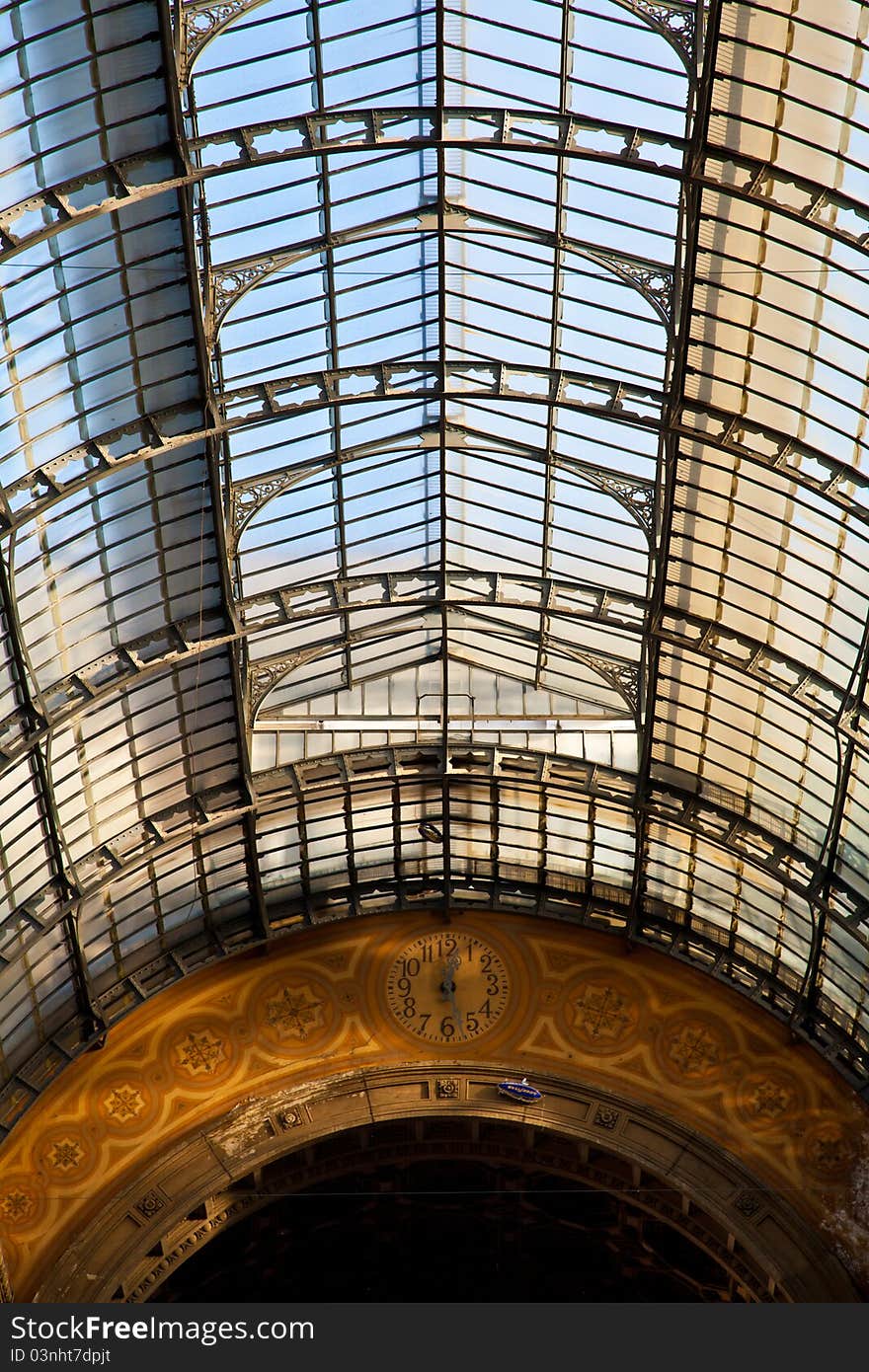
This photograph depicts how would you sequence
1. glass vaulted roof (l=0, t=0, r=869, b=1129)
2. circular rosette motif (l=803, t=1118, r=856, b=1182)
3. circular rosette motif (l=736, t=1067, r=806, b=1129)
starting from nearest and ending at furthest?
glass vaulted roof (l=0, t=0, r=869, b=1129), circular rosette motif (l=803, t=1118, r=856, b=1182), circular rosette motif (l=736, t=1067, r=806, b=1129)

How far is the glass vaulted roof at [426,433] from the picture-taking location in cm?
3550

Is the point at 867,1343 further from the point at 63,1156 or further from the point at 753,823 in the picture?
the point at 63,1156

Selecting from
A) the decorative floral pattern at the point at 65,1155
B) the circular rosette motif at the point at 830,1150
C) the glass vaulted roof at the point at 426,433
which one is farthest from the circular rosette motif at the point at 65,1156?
the circular rosette motif at the point at 830,1150

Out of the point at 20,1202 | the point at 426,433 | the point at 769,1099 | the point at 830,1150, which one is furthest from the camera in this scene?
the point at 769,1099

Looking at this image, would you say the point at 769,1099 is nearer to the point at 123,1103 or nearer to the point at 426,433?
the point at 123,1103

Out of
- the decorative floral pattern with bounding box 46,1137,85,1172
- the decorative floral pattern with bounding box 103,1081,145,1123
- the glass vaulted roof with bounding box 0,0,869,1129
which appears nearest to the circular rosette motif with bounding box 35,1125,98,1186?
the decorative floral pattern with bounding box 46,1137,85,1172

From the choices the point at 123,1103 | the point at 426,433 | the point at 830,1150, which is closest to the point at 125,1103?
the point at 123,1103

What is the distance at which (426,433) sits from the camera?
43.6 m

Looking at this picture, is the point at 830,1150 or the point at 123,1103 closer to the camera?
the point at 830,1150

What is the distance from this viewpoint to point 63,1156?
48812mm

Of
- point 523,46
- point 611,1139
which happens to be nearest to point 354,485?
point 523,46

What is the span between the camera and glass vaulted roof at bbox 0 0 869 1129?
35.5m

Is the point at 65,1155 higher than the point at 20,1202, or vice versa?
the point at 65,1155

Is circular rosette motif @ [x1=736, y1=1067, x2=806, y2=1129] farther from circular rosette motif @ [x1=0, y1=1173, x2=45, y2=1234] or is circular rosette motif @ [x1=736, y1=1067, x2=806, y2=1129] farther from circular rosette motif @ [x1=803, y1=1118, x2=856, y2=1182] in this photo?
circular rosette motif @ [x1=0, y1=1173, x2=45, y2=1234]
